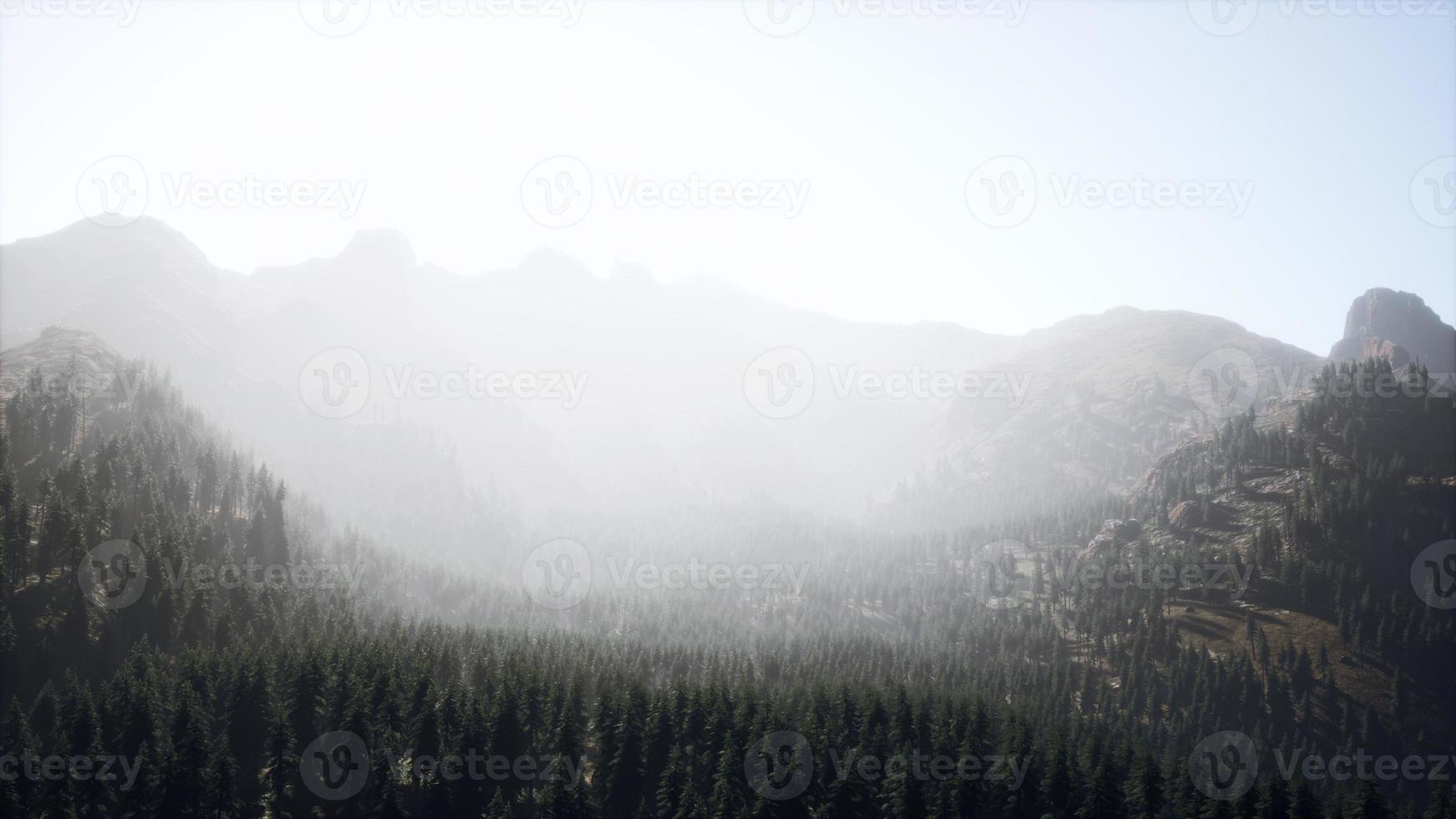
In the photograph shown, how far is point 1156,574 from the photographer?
Result: 633 feet

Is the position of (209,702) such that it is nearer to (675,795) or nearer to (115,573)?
(115,573)

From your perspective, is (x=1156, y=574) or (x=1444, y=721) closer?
(x=1444, y=721)

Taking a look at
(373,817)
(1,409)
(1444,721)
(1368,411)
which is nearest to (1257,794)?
(1444,721)

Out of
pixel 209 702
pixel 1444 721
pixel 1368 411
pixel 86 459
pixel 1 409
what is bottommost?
pixel 1444 721

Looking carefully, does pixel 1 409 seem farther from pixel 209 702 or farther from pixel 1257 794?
pixel 1257 794

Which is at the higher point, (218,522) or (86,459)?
(86,459)

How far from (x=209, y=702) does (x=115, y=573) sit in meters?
35.2

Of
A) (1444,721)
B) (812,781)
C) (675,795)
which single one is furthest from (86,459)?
(1444,721)

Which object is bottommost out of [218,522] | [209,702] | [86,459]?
[209,702]

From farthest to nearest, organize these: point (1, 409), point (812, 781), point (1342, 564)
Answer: point (1342, 564) → point (1, 409) → point (812, 781)

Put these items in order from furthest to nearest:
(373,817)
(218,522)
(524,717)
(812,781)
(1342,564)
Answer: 1. (1342,564)
2. (218,522)
3. (524,717)
4. (812,781)
5. (373,817)

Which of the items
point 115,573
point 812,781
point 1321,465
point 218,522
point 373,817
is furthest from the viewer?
point 1321,465

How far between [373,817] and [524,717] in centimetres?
1999

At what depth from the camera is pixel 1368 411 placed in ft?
651
